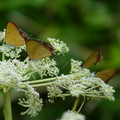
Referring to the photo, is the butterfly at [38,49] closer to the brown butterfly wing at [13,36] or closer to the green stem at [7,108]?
the brown butterfly wing at [13,36]

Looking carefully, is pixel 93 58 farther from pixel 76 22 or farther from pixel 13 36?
pixel 76 22

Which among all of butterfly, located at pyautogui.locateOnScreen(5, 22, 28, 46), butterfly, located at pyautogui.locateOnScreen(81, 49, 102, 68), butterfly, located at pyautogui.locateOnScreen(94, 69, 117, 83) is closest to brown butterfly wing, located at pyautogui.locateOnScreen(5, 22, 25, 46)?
butterfly, located at pyautogui.locateOnScreen(5, 22, 28, 46)

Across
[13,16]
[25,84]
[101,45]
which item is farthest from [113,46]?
[25,84]

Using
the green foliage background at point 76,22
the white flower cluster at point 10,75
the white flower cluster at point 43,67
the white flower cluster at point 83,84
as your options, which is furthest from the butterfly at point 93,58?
the green foliage background at point 76,22

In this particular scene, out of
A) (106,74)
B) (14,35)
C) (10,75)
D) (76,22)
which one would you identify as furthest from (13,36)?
(76,22)

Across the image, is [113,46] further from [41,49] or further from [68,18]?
[41,49]

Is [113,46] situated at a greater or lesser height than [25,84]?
greater
